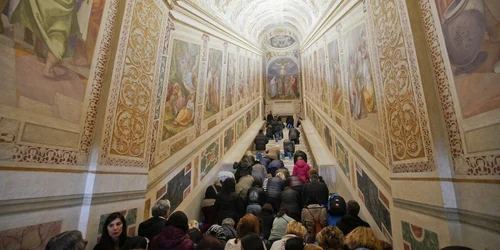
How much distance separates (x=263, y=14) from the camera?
13961 mm

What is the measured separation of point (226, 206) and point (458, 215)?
3170mm

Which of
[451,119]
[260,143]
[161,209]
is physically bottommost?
[161,209]

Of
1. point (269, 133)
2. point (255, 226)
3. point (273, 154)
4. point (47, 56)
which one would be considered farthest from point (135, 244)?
point (269, 133)

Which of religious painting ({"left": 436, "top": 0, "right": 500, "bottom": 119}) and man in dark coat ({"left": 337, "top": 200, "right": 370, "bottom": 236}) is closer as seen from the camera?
religious painting ({"left": 436, "top": 0, "right": 500, "bottom": 119})

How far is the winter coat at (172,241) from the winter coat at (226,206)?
190 centimetres

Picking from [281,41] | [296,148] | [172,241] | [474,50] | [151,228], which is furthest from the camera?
[281,41]

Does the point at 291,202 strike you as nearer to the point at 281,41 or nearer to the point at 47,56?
the point at 47,56

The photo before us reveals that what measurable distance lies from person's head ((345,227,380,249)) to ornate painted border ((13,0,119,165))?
3.16 meters

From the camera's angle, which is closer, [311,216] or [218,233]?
[218,233]

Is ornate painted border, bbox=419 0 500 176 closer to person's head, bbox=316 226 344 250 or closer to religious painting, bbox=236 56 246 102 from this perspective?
person's head, bbox=316 226 344 250

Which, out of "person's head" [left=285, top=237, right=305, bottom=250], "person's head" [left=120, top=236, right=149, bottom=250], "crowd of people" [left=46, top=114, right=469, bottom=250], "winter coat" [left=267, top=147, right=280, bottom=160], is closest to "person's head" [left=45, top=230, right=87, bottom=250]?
"crowd of people" [left=46, top=114, right=469, bottom=250]

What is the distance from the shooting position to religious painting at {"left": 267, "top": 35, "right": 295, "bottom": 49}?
1881 centimetres

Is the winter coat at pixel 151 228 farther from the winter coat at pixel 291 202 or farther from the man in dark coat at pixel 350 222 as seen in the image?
the man in dark coat at pixel 350 222

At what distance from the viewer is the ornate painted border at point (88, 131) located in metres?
2.49
